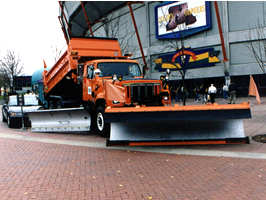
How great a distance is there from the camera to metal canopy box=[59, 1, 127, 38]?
128 feet

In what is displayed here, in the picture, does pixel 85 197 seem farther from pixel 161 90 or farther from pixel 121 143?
pixel 161 90

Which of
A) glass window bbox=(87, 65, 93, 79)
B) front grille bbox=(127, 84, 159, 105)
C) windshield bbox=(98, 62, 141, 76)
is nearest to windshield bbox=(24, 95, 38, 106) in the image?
glass window bbox=(87, 65, 93, 79)

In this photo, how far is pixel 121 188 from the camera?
214 inches

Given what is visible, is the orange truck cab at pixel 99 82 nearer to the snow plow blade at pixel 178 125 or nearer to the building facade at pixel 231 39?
the snow plow blade at pixel 178 125

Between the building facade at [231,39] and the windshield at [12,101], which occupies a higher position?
the building facade at [231,39]

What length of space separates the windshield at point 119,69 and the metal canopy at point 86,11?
85.6 feet

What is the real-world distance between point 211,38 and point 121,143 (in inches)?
1036

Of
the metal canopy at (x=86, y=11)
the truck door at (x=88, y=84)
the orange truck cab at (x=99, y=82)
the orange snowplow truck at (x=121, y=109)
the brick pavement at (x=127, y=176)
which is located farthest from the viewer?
the metal canopy at (x=86, y=11)

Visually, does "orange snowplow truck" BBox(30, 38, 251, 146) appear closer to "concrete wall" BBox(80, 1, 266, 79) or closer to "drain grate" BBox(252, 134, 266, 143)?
"drain grate" BBox(252, 134, 266, 143)

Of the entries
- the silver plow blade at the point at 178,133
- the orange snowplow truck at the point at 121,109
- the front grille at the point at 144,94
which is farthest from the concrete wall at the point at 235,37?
the silver plow blade at the point at 178,133

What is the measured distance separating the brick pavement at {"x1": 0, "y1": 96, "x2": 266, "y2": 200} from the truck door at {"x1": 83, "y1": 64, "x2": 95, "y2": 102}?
3.46 meters

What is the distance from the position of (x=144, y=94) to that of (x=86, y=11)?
33128 millimetres

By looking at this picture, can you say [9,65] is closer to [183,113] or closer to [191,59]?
[191,59]

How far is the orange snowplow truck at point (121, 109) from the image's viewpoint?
27.5 feet
